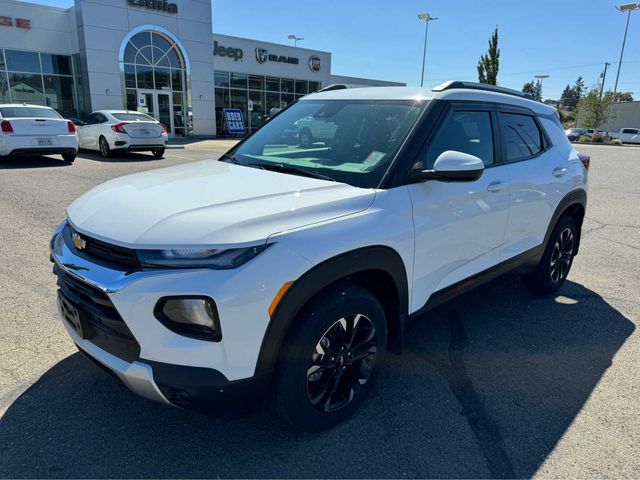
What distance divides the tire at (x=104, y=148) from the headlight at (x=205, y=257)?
1383cm

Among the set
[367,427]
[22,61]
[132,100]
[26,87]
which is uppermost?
[22,61]

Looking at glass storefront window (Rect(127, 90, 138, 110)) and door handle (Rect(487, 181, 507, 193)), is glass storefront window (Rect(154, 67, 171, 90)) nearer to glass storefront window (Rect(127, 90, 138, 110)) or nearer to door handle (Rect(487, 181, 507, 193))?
glass storefront window (Rect(127, 90, 138, 110))

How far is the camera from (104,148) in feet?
48.0

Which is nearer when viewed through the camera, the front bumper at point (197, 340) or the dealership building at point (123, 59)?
the front bumper at point (197, 340)

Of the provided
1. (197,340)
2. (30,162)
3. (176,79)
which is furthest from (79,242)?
(176,79)

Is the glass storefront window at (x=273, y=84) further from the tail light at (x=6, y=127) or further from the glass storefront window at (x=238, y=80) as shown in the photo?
the tail light at (x=6, y=127)

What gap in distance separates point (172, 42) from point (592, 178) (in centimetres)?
2092

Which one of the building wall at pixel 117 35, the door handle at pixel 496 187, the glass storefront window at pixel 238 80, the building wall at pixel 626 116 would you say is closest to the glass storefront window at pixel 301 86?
the glass storefront window at pixel 238 80

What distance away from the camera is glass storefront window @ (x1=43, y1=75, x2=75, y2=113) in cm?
2305

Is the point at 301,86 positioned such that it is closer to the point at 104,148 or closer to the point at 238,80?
A: the point at 238,80

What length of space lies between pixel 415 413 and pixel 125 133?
13.5 meters

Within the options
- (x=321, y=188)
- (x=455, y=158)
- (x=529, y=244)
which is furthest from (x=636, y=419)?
(x=321, y=188)

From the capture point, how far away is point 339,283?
2.41 metres

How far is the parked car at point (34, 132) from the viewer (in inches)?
446
